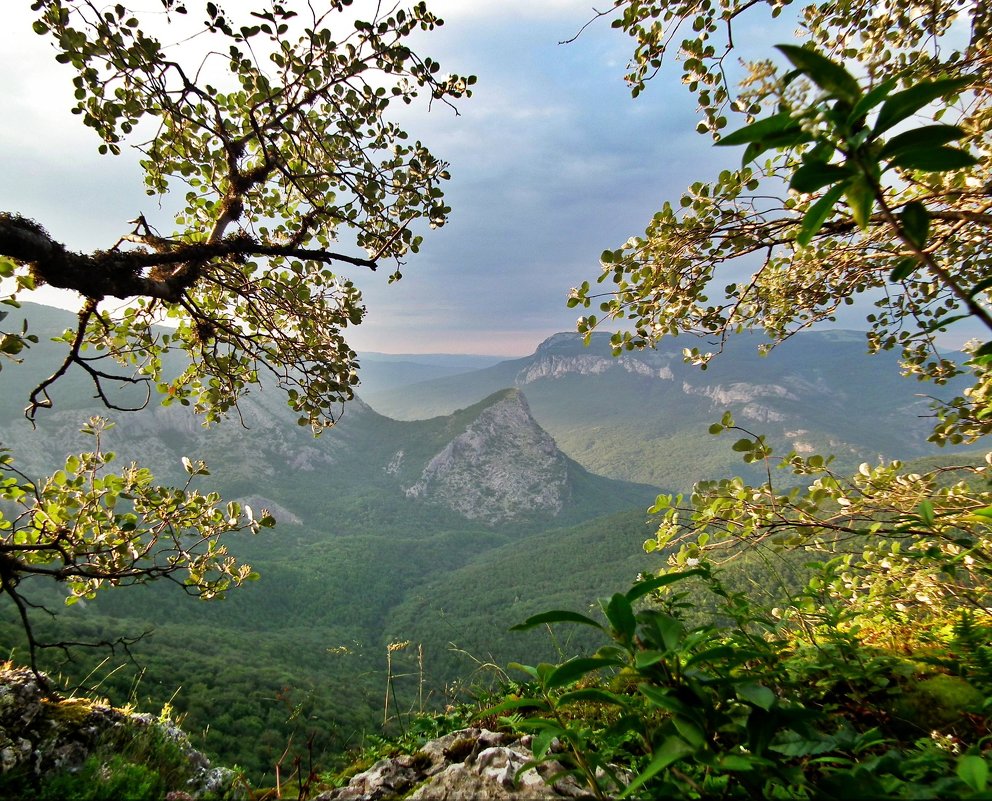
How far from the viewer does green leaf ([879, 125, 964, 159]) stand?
114cm

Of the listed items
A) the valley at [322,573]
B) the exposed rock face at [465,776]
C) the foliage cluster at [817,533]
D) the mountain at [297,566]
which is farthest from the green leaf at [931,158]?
the mountain at [297,566]

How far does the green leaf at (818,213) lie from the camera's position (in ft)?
3.95

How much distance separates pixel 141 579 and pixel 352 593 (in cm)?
13113

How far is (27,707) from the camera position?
12.5 ft

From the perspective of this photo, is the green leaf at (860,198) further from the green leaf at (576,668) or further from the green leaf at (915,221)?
the green leaf at (576,668)

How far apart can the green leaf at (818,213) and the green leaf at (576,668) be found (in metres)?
1.33

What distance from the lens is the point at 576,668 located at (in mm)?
1486

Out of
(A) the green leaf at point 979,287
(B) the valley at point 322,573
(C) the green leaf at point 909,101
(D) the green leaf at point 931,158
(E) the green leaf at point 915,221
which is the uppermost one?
(C) the green leaf at point 909,101

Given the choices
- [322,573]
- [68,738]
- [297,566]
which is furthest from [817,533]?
[297,566]

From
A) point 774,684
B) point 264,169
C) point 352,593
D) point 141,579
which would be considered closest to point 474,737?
point 774,684

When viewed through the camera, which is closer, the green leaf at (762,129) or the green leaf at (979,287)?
the green leaf at (762,129)

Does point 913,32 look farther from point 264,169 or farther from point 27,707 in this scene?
point 27,707

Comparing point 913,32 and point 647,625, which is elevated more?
point 913,32

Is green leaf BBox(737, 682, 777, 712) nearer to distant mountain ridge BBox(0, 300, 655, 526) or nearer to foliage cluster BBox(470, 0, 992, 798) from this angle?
foliage cluster BBox(470, 0, 992, 798)
